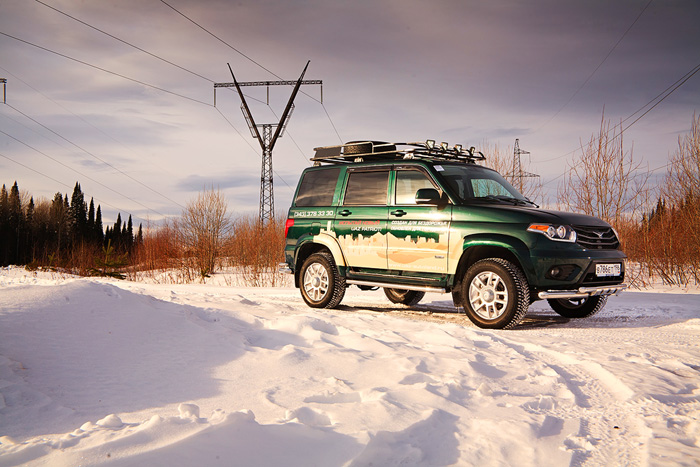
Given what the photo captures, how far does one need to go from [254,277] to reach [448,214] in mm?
10072

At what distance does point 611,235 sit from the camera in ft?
23.3

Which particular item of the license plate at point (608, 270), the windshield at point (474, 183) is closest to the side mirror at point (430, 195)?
the windshield at point (474, 183)

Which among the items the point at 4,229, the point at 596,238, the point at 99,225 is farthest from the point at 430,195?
the point at 99,225

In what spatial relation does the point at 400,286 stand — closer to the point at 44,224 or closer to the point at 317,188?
the point at 317,188

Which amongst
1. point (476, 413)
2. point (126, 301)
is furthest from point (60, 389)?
point (476, 413)

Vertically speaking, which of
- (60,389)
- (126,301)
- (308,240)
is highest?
(308,240)

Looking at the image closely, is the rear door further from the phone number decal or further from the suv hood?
the suv hood

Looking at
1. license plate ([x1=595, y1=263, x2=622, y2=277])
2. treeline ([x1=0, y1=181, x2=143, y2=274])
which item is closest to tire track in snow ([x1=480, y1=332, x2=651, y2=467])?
license plate ([x1=595, y1=263, x2=622, y2=277])

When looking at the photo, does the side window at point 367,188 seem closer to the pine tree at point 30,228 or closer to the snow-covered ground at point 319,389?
the snow-covered ground at point 319,389

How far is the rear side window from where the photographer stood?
8.73 m

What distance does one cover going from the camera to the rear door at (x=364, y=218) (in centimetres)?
791

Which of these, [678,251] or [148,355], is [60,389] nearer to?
[148,355]

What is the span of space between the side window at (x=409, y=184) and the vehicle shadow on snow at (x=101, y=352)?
3.02 meters

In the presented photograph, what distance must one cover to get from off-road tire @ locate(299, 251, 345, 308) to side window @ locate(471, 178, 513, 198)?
8.24 feet
